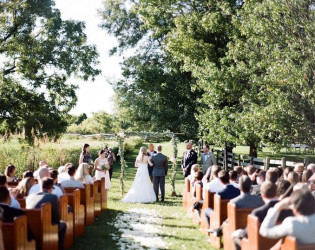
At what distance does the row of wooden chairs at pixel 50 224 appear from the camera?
610 cm

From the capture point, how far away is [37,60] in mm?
26844

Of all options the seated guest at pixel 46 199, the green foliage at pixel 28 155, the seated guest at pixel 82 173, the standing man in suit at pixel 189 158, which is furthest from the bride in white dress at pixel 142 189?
the seated guest at pixel 46 199

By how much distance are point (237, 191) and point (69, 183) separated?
13.4 feet

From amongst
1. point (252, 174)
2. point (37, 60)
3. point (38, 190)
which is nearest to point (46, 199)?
point (38, 190)

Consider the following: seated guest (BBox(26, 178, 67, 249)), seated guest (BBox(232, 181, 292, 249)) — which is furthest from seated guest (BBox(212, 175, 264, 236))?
seated guest (BBox(26, 178, 67, 249))

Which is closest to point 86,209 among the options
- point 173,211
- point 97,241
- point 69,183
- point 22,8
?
point 69,183

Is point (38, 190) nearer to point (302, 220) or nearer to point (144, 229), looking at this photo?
point (144, 229)

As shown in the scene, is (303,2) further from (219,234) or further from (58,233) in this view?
(58,233)

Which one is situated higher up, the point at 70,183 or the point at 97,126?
the point at 97,126

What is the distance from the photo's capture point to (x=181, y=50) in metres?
25.1

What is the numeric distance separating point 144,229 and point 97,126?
240ft

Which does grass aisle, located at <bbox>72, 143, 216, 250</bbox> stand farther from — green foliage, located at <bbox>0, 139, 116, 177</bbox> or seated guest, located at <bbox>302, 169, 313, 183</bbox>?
green foliage, located at <bbox>0, 139, 116, 177</bbox>

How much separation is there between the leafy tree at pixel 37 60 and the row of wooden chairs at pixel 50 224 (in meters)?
15.7

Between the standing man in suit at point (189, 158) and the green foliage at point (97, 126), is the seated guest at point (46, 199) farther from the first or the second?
the green foliage at point (97, 126)
